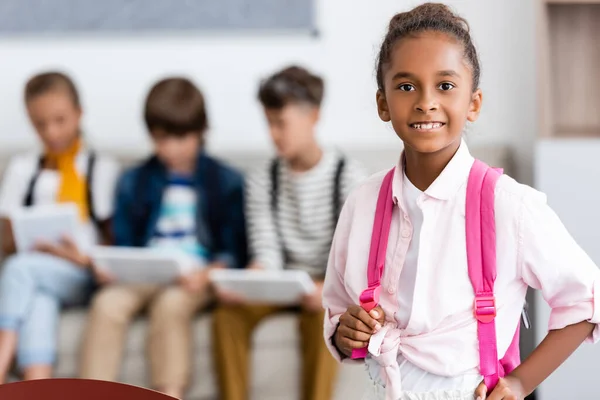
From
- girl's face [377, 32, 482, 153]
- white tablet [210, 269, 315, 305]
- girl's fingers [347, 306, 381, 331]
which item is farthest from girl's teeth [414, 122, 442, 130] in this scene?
white tablet [210, 269, 315, 305]

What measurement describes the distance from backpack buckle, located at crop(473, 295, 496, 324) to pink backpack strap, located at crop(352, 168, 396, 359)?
12 cm

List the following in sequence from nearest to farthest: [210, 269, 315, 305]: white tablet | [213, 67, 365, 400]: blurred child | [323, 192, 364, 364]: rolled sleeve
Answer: [323, 192, 364, 364]: rolled sleeve → [210, 269, 315, 305]: white tablet → [213, 67, 365, 400]: blurred child

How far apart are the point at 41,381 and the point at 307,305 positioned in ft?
5.29

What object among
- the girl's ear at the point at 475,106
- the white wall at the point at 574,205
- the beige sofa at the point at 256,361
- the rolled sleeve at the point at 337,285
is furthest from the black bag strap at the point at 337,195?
the girl's ear at the point at 475,106

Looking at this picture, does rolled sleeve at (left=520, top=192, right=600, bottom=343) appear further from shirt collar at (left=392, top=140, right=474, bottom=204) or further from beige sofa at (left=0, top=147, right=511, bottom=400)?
beige sofa at (left=0, top=147, right=511, bottom=400)

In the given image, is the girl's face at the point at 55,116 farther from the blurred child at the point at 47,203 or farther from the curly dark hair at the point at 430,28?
the curly dark hair at the point at 430,28

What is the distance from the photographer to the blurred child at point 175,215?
2463 millimetres

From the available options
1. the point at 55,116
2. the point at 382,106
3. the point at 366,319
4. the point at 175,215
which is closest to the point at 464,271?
the point at 366,319

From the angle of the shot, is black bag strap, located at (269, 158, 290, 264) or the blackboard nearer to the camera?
black bag strap, located at (269, 158, 290, 264)

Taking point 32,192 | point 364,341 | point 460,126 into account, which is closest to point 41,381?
point 364,341

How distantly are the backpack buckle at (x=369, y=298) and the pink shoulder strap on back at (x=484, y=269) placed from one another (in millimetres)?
118

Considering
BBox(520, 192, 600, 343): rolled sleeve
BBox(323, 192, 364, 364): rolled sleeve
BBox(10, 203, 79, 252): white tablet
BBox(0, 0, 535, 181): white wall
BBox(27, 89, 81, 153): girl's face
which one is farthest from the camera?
BBox(0, 0, 535, 181): white wall

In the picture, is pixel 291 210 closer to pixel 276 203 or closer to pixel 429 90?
A: pixel 276 203

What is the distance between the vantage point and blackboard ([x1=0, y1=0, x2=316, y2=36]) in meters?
3.04
